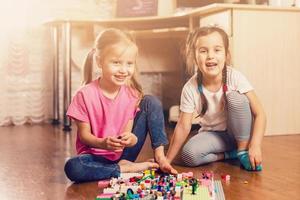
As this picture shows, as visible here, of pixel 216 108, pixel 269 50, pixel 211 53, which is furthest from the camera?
pixel 269 50

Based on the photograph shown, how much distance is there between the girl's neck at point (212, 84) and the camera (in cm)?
146

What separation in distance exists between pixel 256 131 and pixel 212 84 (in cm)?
19

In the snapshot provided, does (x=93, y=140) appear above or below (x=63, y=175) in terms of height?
above

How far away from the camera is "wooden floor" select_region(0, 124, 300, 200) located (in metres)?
1.08

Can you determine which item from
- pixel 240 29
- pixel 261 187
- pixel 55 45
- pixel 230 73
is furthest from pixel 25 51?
pixel 261 187

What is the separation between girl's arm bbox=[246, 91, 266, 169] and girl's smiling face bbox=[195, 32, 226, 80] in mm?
132

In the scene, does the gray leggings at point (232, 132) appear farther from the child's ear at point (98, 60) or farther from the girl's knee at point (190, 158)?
the child's ear at point (98, 60)

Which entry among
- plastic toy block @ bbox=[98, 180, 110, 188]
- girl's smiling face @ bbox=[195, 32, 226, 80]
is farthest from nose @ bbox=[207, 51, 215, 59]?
plastic toy block @ bbox=[98, 180, 110, 188]

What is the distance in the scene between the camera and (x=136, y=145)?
131 centimetres

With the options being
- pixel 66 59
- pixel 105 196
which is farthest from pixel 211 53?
pixel 66 59

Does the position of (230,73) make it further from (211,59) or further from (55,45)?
(55,45)

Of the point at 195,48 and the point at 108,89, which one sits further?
the point at 195,48

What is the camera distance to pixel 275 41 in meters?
2.07

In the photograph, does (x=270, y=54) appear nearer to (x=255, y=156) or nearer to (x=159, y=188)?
(x=255, y=156)
